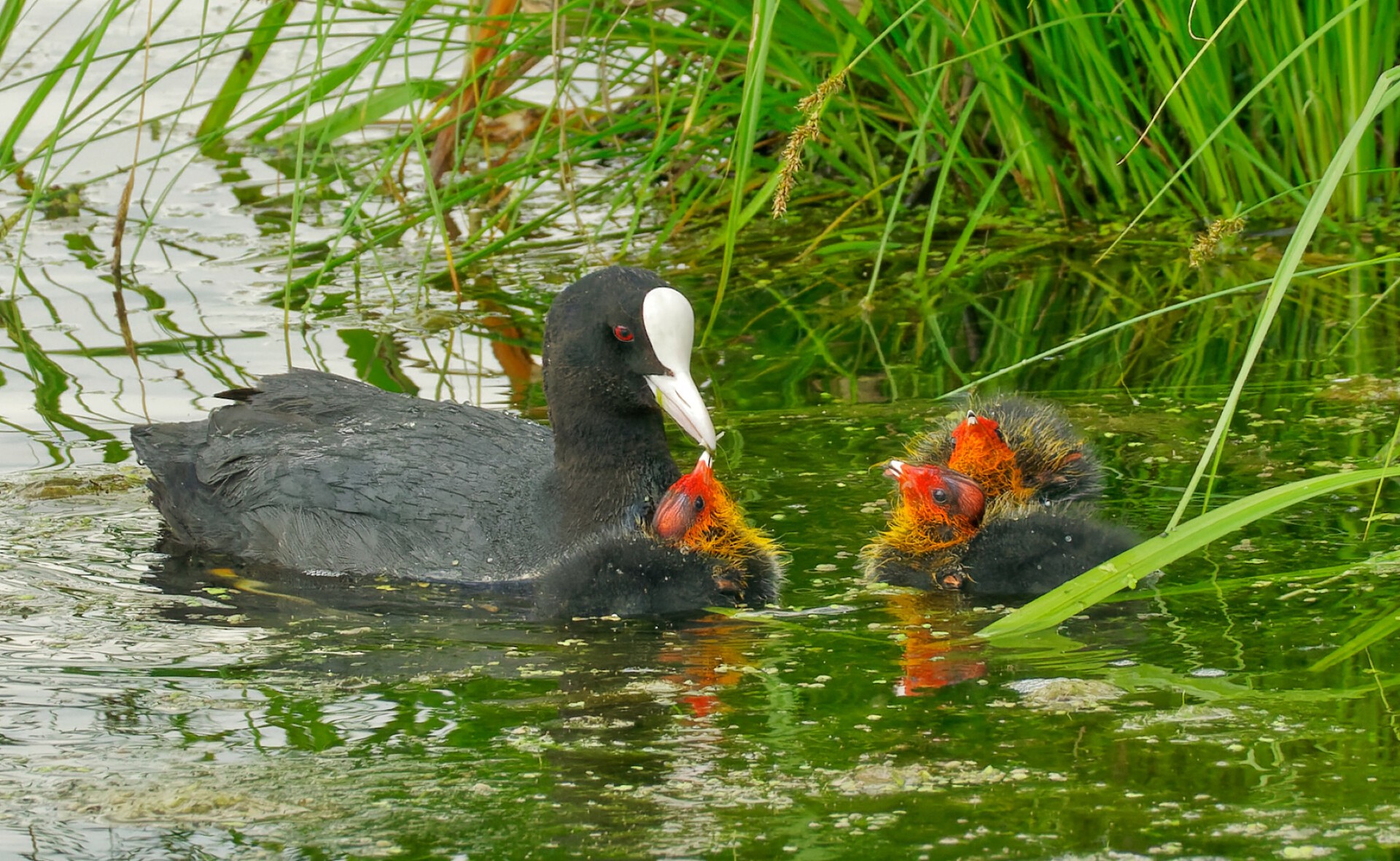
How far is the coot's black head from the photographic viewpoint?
3941 mm

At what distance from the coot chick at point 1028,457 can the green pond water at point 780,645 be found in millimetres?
151

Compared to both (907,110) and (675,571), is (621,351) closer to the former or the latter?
(675,571)

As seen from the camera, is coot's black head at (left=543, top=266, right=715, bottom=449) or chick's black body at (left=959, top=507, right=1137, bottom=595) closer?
chick's black body at (left=959, top=507, right=1137, bottom=595)

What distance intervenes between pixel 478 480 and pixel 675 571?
0.66m

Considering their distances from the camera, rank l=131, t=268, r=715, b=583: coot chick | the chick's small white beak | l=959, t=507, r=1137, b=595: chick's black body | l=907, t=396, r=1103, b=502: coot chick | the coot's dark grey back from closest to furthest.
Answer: l=959, t=507, r=1137, b=595: chick's black body
the chick's small white beak
l=131, t=268, r=715, b=583: coot chick
the coot's dark grey back
l=907, t=396, r=1103, b=502: coot chick

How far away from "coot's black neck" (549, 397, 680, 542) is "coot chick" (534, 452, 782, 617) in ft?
0.64

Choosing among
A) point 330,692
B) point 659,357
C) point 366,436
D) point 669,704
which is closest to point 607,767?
point 669,704

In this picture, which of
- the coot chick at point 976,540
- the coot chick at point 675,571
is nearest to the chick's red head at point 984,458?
the coot chick at point 976,540

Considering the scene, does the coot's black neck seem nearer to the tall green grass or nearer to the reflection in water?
the reflection in water

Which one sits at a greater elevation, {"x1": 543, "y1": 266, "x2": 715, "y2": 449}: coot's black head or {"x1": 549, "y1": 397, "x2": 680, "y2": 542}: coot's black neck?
{"x1": 543, "y1": 266, "x2": 715, "y2": 449}: coot's black head

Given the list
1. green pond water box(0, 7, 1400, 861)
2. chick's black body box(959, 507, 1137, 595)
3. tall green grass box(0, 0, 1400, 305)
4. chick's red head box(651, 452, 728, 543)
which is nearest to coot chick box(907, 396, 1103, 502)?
green pond water box(0, 7, 1400, 861)

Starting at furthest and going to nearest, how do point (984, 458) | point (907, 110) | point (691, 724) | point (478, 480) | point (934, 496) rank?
point (907, 110)
point (984, 458)
point (478, 480)
point (934, 496)
point (691, 724)

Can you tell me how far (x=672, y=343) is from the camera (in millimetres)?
3951

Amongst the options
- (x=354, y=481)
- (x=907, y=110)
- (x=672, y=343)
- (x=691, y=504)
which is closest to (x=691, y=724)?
(x=691, y=504)
